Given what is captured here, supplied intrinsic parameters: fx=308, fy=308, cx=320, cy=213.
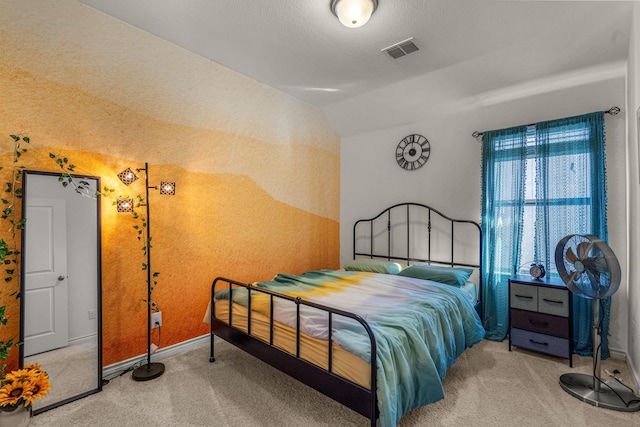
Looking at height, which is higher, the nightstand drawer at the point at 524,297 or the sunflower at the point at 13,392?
the nightstand drawer at the point at 524,297

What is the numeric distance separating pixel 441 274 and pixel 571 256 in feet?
3.55

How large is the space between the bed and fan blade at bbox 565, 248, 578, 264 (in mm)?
842

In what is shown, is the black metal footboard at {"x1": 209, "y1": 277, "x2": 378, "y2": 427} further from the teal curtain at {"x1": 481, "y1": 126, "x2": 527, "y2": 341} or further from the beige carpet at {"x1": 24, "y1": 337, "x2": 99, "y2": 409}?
the teal curtain at {"x1": 481, "y1": 126, "x2": 527, "y2": 341}

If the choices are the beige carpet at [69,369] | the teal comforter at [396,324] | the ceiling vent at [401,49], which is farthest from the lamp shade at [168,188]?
the ceiling vent at [401,49]

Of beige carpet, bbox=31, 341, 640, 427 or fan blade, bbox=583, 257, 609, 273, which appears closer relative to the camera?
beige carpet, bbox=31, 341, 640, 427

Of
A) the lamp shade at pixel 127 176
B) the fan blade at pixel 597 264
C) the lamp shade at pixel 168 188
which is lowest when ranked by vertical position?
the fan blade at pixel 597 264

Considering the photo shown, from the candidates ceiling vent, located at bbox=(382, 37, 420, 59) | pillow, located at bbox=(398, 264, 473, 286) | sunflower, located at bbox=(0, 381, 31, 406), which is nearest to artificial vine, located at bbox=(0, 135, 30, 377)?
sunflower, located at bbox=(0, 381, 31, 406)

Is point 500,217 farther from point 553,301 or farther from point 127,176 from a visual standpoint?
point 127,176

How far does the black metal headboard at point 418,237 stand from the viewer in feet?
12.0

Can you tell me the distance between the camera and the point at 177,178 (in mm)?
2994

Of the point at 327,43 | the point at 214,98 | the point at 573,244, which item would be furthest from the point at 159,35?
the point at 573,244

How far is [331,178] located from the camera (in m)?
4.70

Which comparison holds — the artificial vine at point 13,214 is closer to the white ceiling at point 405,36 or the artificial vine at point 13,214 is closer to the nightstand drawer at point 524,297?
the white ceiling at point 405,36

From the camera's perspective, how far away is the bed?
67.4 inches
